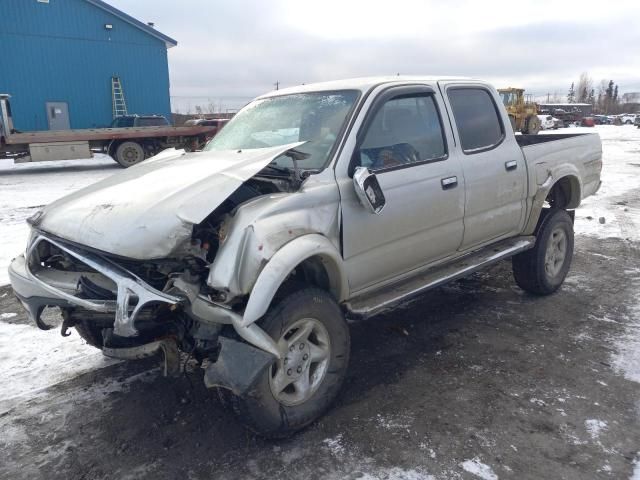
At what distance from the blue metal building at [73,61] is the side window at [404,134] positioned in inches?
948

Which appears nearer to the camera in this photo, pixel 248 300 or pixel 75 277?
pixel 248 300

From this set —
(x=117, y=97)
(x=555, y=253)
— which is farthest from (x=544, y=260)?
(x=117, y=97)

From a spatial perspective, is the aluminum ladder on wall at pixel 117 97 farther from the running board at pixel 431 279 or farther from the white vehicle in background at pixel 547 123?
the white vehicle in background at pixel 547 123

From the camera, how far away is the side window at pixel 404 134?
11.9 feet

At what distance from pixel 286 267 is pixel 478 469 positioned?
1.45 metres

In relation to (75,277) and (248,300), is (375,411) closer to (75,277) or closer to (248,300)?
(248,300)

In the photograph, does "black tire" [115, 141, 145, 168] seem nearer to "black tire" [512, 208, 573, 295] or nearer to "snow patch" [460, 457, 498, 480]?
"black tire" [512, 208, 573, 295]

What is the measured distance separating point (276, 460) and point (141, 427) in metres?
0.91

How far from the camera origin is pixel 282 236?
2893 mm

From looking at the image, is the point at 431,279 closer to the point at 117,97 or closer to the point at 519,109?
the point at 117,97

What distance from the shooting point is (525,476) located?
2689 mm

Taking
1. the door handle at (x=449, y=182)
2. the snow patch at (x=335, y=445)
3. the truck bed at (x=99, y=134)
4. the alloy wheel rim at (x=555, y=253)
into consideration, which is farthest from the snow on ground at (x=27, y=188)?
the alloy wheel rim at (x=555, y=253)

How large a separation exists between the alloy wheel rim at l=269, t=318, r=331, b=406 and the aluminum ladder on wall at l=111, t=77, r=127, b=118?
82.2ft

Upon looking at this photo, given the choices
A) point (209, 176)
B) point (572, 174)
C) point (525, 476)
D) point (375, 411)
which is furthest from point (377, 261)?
point (572, 174)
